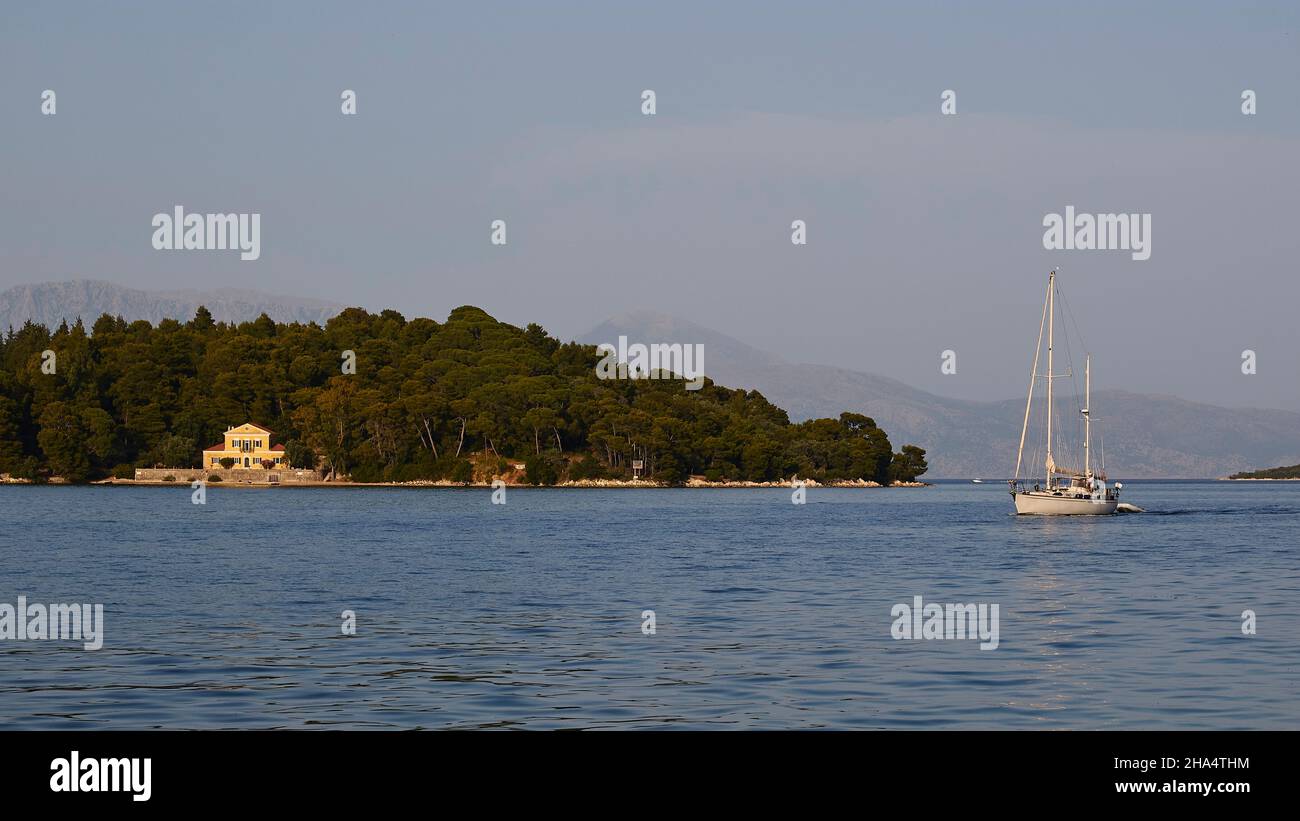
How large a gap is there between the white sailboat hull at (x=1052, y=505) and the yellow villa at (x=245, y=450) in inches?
4954

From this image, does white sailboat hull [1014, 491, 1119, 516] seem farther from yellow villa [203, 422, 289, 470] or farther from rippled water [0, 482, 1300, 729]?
yellow villa [203, 422, 289, 470]

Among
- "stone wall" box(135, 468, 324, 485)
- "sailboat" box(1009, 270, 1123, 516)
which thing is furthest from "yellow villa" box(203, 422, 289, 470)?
"sailboat" box(1009, 270, 1123, 516)

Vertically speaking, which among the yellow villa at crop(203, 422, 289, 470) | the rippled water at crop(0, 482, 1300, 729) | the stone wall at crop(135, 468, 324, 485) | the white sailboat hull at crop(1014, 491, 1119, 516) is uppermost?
the yellow villa at crop(203, 422, 289, 470)

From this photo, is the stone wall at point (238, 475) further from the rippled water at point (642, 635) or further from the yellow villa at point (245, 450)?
the rippled water at point (642, 635)

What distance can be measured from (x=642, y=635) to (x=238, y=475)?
17396cm

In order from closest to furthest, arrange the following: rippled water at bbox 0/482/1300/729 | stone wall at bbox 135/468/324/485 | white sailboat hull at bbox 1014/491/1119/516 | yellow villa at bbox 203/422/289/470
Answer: rippled water at bbox 0/482/1300/729 → white sailboat hull at bbox 1014/491/1119/516 → stone wall at bbox 135/468/324/485 → yellow villa at bbox 203/422/289/470

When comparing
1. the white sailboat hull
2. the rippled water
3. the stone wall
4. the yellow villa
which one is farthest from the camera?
the yellow villa

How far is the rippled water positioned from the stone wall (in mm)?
127872

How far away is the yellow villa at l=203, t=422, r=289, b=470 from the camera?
197 meters

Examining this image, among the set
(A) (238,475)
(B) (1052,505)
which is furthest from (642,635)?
(A) (238,475)

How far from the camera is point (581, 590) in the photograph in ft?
131

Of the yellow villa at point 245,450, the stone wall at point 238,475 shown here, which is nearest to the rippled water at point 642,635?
the stone wall at point 238,475

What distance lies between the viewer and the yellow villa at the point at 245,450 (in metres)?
197
